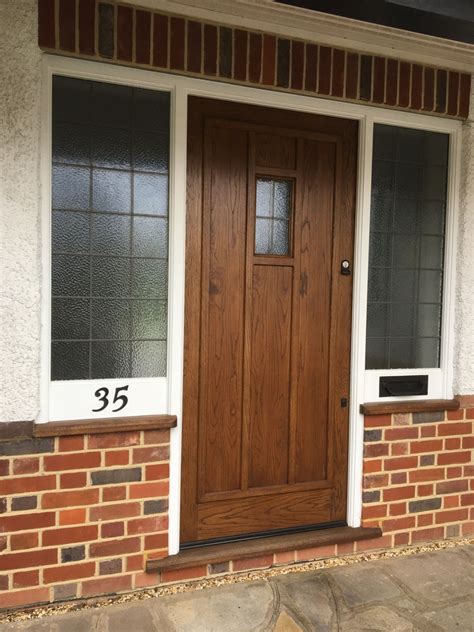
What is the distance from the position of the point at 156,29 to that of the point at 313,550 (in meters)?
2.89

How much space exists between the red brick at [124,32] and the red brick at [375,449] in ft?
8.12

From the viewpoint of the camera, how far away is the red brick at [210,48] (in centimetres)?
248

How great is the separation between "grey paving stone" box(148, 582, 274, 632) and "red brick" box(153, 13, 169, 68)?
104 inches

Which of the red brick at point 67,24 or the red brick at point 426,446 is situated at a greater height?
the red brick at point 67,24

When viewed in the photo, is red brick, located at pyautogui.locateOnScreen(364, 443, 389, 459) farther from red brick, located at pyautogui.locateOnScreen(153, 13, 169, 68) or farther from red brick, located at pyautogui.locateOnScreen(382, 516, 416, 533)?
red brick, located at pyautogui.locateOnScreen(153, 13, 169, 68)

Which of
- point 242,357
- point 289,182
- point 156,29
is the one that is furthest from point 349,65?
point 242,357

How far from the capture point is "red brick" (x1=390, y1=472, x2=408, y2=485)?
9.83 ft

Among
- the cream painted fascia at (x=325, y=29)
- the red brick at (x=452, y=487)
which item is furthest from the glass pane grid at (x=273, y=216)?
the red brick at (x=452, y=487)

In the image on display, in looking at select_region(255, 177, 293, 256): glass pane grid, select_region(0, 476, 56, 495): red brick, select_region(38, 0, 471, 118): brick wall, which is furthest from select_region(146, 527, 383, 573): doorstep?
select_region(38, 0, 471, 118): brick wall

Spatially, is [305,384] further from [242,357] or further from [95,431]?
[95,431]

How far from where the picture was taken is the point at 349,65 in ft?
9.04

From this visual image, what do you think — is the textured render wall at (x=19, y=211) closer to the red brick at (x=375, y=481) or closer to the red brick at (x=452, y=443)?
the red brick at (x=375, y=481)

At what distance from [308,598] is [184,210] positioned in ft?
6.80

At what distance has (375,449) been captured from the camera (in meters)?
2.96
